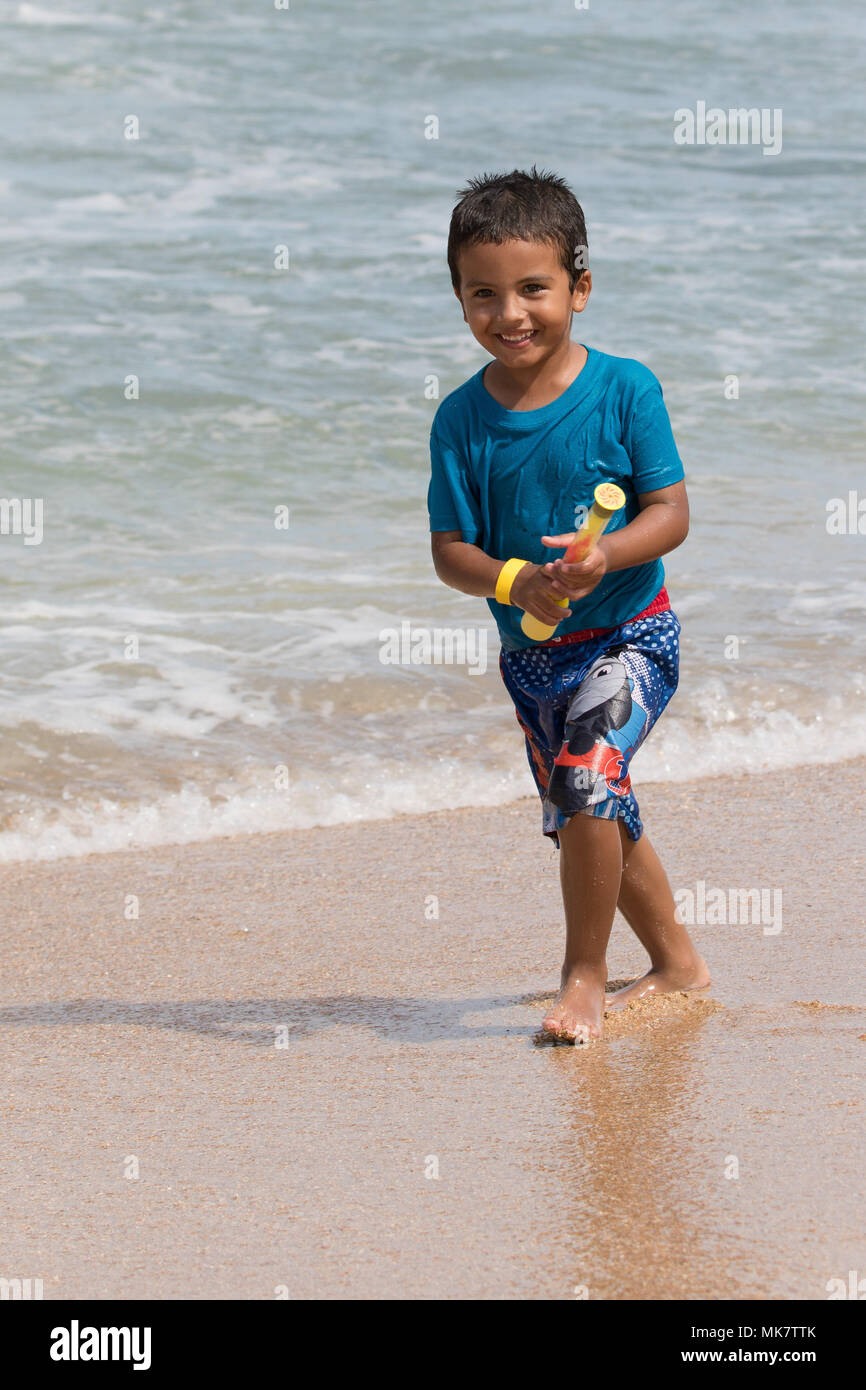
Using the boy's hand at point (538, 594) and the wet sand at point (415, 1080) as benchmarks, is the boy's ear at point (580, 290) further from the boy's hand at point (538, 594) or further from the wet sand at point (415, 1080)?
the wet sand at point (415, 1080)

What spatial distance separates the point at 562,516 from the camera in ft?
8.89

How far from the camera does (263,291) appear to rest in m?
10.6

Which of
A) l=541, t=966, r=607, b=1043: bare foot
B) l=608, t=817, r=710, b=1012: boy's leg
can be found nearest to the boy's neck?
l=608, t=817, r=710, b=1012: boy's leg

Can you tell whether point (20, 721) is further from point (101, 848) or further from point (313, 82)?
point (313, 82)

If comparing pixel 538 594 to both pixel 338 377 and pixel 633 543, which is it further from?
pixel 338 377

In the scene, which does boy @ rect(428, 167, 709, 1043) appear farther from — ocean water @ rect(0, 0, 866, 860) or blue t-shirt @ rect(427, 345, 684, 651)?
ocean water @ rect(0, 0, 866, 860)

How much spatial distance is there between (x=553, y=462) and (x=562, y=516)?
94 millimetres

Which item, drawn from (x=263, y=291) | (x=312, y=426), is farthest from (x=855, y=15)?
(x=312, y=426)

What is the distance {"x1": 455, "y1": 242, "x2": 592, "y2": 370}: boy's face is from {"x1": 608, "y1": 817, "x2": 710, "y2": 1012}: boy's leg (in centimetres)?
96

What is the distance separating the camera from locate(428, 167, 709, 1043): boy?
8.64 ft

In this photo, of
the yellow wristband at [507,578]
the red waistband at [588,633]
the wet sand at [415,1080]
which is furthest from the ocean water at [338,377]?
the yellow wristband at [507,578]
